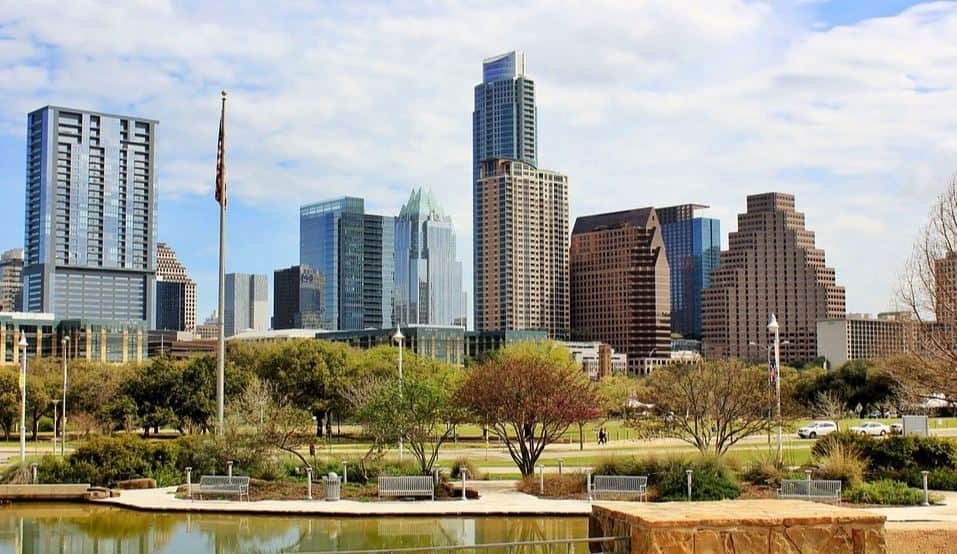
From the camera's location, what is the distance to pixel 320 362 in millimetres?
73375

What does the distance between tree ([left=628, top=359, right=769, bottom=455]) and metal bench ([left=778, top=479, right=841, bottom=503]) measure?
6.42 m

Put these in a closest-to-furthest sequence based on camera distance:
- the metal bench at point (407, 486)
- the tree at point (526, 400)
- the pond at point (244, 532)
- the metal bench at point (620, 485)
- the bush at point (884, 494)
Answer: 1. the pond at point (244, 532)
2. the bush at point (884, 494)
3. the metal bench at point (620, 485)
4. the metal bench at point (407, 486)
5. the tree at point (526, 400)

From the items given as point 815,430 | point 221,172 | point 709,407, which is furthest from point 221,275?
Result: point 815,430

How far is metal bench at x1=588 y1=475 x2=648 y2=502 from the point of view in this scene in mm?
30109

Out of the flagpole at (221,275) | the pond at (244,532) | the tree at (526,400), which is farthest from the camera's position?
the flagpole at (221,275)

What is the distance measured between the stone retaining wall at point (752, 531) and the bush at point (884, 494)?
66.6 feet

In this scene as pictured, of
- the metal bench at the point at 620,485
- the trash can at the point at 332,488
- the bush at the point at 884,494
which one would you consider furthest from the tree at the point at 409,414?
the bush at the point at 884,494

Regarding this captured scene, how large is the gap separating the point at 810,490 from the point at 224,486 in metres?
17.1

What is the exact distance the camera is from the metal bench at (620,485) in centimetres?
3011

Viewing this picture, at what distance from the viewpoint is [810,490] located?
1151 inches

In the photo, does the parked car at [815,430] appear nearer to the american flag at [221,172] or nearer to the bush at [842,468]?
the bush at [842,468]

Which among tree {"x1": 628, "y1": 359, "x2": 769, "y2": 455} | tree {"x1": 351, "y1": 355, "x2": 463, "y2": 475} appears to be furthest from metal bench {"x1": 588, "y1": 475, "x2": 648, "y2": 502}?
tree {"x1": 628, "y1": 359, "x2": 769, "y2": 455}

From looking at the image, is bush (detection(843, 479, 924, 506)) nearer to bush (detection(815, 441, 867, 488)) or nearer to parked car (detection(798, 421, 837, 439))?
bush (detection(815, 441, 867, 488))

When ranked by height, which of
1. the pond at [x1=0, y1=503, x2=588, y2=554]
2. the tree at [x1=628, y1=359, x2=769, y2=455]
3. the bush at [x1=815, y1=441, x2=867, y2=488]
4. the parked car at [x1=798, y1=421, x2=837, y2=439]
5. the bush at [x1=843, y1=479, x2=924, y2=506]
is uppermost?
the tree at [x1=628, y1=359, x2=769, y2=455]
